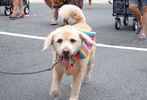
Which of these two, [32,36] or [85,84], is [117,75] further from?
[32,36]

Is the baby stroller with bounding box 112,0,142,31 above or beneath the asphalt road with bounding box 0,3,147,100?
above

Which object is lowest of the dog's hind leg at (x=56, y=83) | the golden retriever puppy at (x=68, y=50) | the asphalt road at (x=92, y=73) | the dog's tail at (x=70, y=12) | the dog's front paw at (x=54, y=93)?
the asphalt road at (x=92, y=73)

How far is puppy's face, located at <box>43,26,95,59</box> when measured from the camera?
9.19 feet

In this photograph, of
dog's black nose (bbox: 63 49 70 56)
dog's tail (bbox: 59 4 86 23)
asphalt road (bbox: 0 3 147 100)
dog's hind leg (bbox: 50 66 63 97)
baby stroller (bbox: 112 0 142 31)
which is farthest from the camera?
baby stroller (bbox: 112 0 142 31)

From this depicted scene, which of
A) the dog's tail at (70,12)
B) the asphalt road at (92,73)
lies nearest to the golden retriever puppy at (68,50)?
the dog's tail at (70,12)

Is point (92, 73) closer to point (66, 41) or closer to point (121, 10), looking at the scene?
point (66, 41)

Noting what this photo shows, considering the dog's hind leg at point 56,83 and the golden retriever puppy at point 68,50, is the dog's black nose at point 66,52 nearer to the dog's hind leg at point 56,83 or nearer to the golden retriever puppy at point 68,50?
the golden retriever puppy at point 68,50

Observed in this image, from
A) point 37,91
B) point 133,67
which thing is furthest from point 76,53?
point 133,67

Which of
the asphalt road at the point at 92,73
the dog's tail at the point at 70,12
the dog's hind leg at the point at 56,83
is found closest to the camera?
the dog's hind leg at the point at 56,83

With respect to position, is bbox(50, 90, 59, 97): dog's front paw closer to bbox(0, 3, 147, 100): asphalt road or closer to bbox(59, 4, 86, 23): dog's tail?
bbox(0, 3, 147, 100): asphalt road

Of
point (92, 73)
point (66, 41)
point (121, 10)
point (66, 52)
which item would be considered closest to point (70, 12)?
point (66, 41)

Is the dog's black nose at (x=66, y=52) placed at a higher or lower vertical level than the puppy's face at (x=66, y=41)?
lower

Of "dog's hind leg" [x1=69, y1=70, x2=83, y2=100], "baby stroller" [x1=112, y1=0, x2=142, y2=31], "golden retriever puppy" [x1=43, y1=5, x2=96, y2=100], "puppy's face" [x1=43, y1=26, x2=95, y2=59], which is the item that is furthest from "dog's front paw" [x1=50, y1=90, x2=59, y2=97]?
"baby stroller" [x1=112, y1=0, x2=142, y2=31]

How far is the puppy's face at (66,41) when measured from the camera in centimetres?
280
